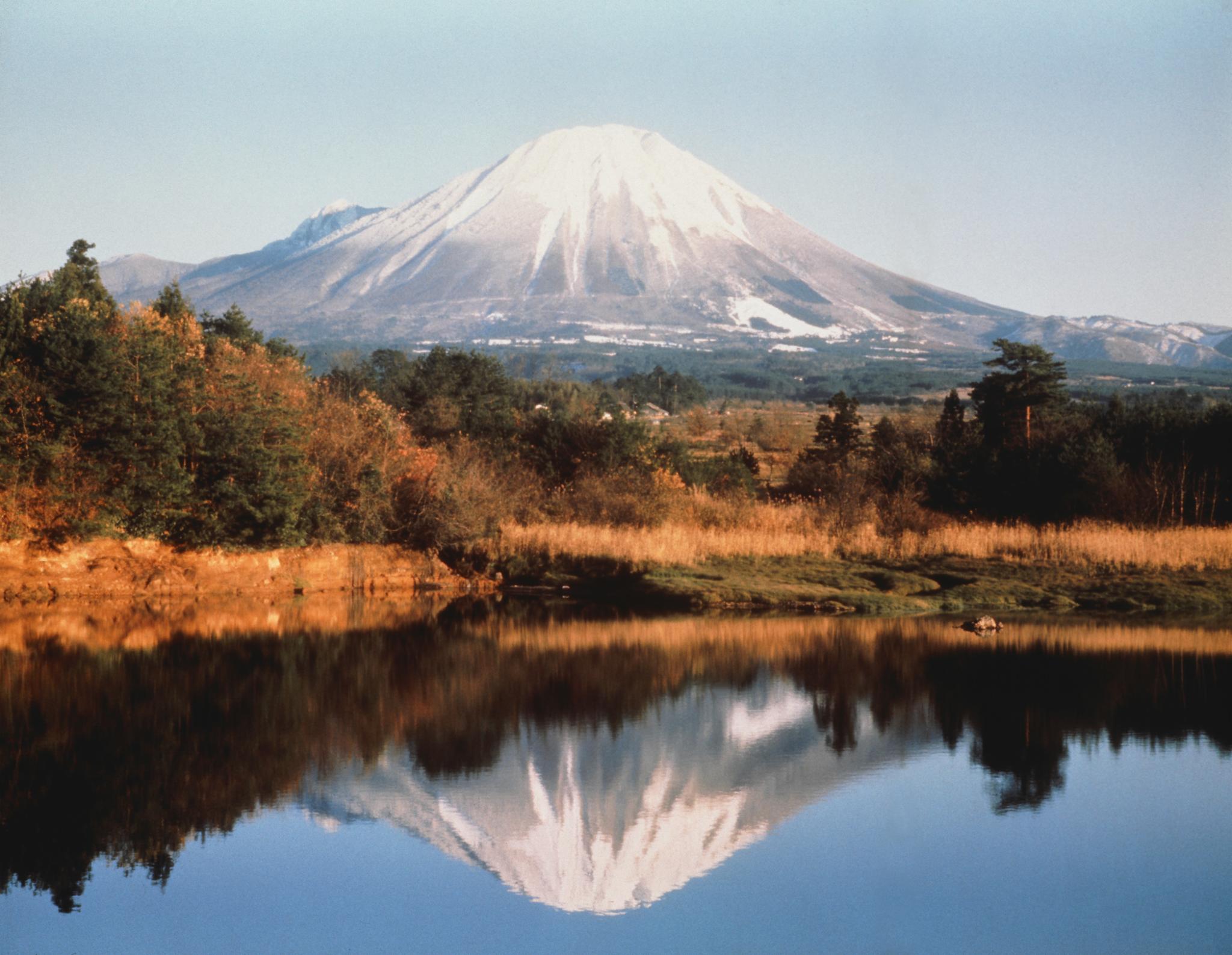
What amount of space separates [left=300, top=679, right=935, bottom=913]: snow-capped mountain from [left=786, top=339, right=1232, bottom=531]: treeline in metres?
12.9

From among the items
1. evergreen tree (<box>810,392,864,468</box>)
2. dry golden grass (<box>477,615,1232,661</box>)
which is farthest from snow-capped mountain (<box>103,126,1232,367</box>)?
dry golden grass (<box>477,615,1232,661</box>)

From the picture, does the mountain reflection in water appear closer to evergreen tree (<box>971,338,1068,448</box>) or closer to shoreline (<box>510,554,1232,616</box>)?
shoreline (<box>510,554,1232,616</box>)

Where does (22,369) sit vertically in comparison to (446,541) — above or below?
above

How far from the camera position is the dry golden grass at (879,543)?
23562 mm

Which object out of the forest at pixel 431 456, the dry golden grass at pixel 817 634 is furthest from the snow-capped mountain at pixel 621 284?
the dry golden grass at pixel 817 634

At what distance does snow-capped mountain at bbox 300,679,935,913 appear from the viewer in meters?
10.2

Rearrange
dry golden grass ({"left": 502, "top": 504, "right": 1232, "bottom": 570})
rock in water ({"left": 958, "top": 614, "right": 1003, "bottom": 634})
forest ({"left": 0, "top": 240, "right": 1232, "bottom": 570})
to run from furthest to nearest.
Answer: dry golden grass ({"left": 502, "top": 504, "right": 1232, "bottom": 570}) → forest ({"left": 0, "top": 240, "right": 1232, "bottom": 570}) → rock in water ({"left": 958, "top": 614, "right": 1003, "bottom": 634})

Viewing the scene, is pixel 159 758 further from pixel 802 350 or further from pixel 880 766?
pixel 802 350

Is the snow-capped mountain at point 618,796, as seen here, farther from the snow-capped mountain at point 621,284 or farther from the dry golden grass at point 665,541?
the snow-capped mountain at point 621,284

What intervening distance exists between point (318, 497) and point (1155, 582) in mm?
14000

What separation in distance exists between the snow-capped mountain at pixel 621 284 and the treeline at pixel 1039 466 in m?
125

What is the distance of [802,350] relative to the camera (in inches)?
6073

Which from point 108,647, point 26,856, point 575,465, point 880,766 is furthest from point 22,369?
point 880,766

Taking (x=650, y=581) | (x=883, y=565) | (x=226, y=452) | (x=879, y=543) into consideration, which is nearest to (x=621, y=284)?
(x=879, y=543)
